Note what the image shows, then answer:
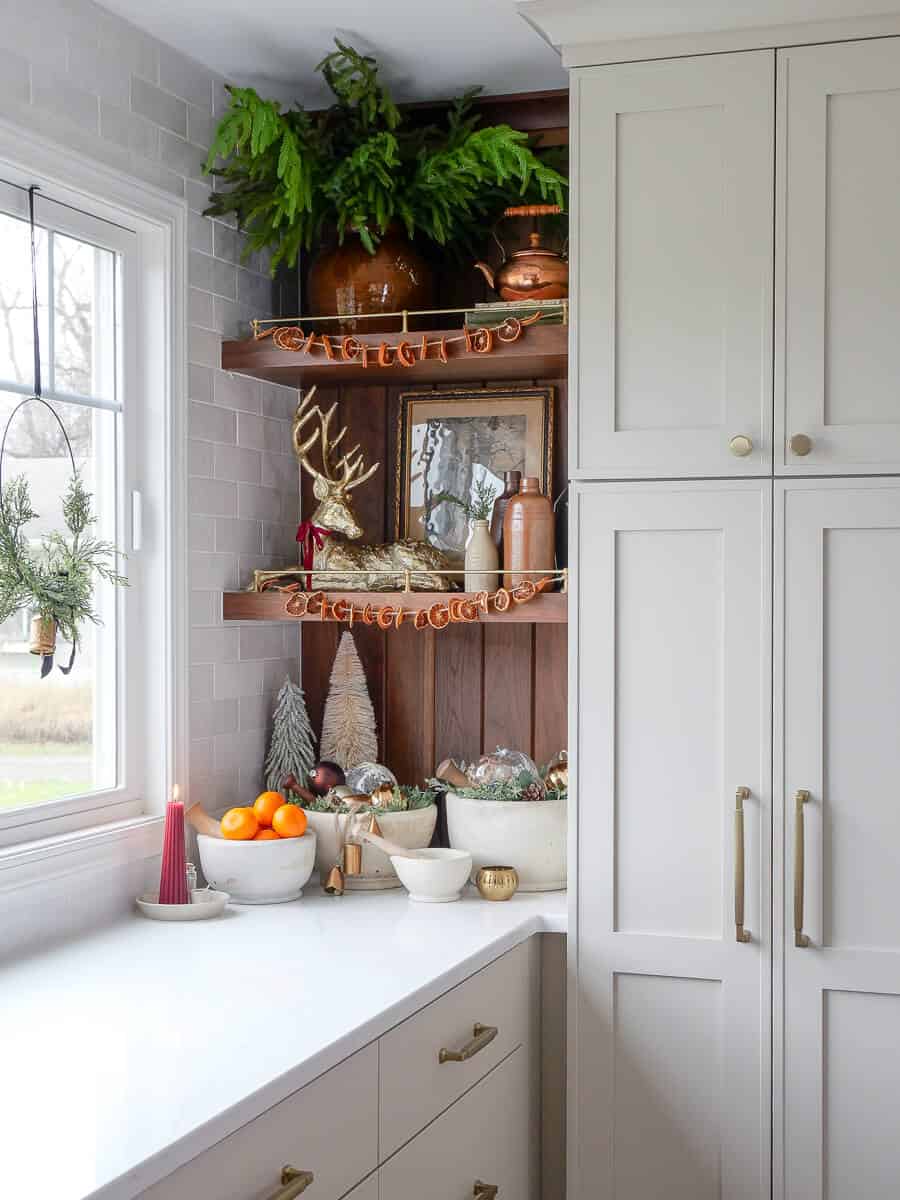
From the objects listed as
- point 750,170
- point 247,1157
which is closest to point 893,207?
point 750,170

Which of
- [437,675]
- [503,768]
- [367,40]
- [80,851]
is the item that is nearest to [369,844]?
[503,768]

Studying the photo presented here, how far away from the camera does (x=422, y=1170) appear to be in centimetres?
198

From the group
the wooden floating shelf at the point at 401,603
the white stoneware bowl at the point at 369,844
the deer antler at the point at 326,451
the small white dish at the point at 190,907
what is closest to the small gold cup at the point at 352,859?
the white stoneware bowl at the point at 369,844

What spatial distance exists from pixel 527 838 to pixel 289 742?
63cm

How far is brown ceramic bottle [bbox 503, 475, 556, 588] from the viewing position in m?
2.68

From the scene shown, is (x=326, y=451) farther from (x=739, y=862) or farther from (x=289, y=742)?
(x=739, y=862)

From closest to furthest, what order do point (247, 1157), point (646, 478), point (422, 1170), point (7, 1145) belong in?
point (7, 1145) → point (247, 1157) → point (422, 1170) → point (646, 478)

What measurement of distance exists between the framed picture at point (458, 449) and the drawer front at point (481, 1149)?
114 cm

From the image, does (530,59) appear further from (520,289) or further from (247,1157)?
(247,1157)

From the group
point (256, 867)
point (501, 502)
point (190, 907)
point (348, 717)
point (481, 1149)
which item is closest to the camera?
point (481, 1149)

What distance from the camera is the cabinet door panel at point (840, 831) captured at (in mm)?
2238

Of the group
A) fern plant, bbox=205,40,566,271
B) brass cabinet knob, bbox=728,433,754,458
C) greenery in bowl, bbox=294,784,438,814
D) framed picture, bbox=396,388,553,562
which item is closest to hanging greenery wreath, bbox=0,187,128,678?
fern plant, bbox=205,40,566,271

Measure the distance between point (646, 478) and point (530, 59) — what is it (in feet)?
3.14

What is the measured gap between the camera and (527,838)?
2648 millimetres
